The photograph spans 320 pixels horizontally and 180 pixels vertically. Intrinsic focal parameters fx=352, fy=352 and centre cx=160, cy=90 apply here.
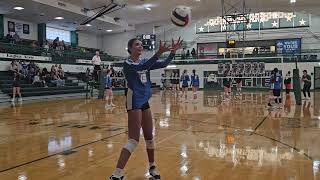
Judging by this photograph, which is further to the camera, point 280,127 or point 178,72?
point 178,72

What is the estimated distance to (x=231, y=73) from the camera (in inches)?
993

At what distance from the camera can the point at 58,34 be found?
3625 centimetres

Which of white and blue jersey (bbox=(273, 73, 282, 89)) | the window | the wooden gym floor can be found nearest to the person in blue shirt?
the wooden gym floor

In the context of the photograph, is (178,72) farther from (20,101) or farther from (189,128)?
(189,128)

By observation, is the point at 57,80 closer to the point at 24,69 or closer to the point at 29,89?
the point at 24,69

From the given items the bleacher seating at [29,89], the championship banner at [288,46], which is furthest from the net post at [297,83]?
the championship banner at [288,46]

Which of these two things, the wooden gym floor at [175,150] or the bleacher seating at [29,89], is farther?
the bleacher seating at [29,89]

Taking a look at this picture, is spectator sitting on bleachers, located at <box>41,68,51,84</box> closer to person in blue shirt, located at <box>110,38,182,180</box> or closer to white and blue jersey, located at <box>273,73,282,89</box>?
white and blue jersey, located at <box>273,73,282,89</box>

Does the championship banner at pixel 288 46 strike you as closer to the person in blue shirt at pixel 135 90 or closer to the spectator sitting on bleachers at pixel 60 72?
the spectator sitting on bleachers at pixel 60 72

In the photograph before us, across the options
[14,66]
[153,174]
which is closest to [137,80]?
[153,174]

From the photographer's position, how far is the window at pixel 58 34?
35.2 meters

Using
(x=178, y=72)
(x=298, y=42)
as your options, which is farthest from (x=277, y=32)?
(x=178, y=72)

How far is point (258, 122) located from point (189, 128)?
Result: 2.37 metres

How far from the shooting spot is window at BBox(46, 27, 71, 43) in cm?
3525
